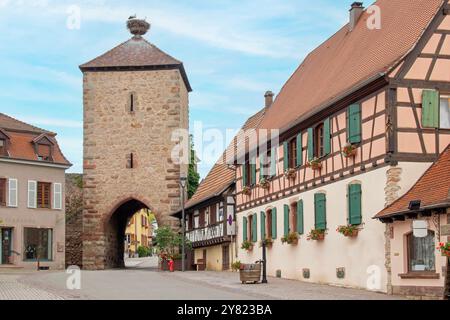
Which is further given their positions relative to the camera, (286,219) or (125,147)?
(125,147)

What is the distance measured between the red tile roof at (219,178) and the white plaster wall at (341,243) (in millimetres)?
8264

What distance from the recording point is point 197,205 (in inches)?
1790

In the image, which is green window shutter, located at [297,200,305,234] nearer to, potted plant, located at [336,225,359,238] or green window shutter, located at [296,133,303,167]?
green window shutter, located at [296,133,303,167]

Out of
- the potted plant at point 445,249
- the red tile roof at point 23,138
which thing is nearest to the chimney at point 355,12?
the potted plant at point 445,249

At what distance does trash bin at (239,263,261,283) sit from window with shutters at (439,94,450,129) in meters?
6.95

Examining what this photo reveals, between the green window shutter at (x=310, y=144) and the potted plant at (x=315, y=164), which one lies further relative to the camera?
the green window shutter at (x=310, y=144)

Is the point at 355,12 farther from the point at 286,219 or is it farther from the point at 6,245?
the point at 6,245

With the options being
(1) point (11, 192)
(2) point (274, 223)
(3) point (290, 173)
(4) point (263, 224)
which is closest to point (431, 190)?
(3) point (290, 173)

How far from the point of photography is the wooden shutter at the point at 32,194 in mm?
46406

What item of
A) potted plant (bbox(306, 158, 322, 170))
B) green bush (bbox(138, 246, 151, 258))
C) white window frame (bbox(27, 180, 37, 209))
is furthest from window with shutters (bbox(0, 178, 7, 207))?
green bush (bbox(138, 246, 151, 258))

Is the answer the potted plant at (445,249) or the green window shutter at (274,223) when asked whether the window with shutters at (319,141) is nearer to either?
the green window shutter at (274,223)

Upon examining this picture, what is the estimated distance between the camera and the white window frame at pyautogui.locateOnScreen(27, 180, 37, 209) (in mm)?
46362

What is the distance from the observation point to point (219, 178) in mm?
43688

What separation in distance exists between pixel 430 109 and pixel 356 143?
258 cm
